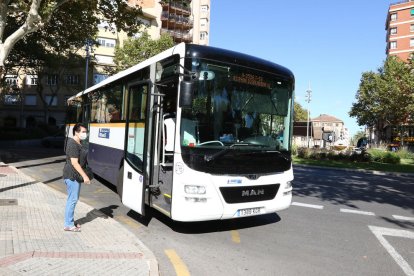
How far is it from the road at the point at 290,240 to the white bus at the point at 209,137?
492 mm

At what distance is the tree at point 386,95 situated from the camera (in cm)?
5025

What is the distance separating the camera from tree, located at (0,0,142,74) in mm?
10898

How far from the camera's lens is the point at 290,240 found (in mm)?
6691

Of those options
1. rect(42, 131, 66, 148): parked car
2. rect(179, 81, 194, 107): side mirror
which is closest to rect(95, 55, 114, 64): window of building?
rect(42, 131, 66, 148): parked car

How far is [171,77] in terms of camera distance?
6.57 meters

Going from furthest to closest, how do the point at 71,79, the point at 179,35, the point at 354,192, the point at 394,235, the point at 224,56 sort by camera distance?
1. the point at 179,35
2. the point at 71,79
3. the point at 354,192
4. the point at 394,235
5. the point at 224,56

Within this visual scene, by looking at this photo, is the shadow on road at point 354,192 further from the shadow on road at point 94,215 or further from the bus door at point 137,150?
the bus door at point 137,150

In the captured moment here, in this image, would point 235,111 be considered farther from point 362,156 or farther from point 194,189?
point 362,156

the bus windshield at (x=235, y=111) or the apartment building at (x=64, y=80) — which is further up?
the apartment building at (x=64, y=80)

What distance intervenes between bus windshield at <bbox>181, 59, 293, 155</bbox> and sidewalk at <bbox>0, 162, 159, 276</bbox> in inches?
70.7

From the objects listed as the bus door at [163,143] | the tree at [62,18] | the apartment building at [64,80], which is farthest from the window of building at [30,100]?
the bus door at [163,143]

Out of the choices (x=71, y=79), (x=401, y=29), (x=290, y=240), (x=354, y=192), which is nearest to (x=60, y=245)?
(x=290, y=240)

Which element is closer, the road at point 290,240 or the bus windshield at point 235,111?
the road at point 290,240

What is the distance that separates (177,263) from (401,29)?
80.6 m
